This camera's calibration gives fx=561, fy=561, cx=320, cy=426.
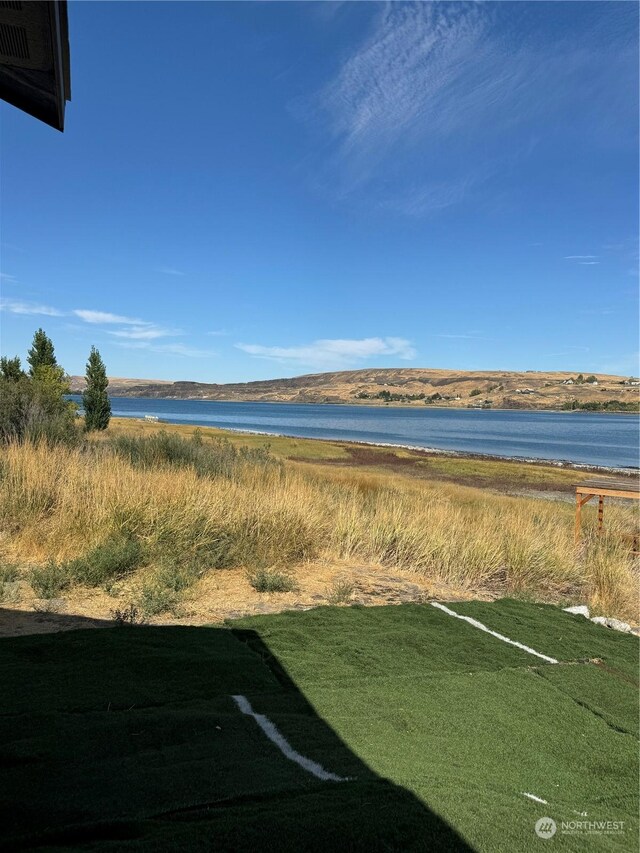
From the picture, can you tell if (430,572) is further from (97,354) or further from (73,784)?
(97,354)

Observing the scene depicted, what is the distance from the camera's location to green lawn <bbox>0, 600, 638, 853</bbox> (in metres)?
2.19

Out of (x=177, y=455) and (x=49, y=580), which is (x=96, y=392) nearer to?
(x=177, y=455)

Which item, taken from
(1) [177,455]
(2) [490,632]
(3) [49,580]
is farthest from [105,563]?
(1) [177,455]

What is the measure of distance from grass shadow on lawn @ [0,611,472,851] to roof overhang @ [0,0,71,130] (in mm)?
2725

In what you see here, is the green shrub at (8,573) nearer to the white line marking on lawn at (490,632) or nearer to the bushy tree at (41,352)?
the white line marking on lawn at (490,632)

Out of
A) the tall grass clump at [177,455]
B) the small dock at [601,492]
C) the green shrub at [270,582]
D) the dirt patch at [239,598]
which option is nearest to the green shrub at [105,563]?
the dirt patch at [239,598]

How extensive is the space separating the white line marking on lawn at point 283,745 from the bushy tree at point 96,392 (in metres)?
28.5

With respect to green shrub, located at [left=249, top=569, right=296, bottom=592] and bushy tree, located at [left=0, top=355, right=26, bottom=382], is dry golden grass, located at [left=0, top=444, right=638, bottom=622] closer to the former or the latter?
green shrub, located at [left=249, top=569, right=296, bottom=592]

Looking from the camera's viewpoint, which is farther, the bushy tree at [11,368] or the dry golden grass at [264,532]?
the bushy tree at [11,368]

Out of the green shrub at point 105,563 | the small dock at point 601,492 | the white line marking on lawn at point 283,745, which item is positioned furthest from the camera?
the small dock at point 601,492

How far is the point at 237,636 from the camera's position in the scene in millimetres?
5121

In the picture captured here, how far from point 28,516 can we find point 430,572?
20.2 ft

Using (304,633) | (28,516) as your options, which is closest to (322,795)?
(304,633)

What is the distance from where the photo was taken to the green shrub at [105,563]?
21.2ft
